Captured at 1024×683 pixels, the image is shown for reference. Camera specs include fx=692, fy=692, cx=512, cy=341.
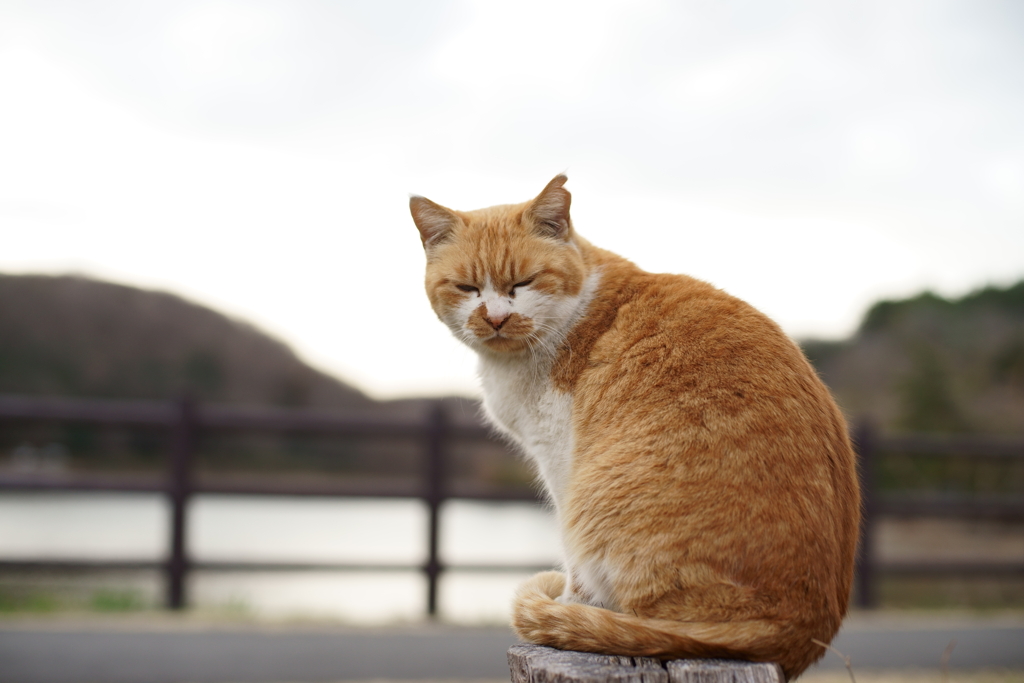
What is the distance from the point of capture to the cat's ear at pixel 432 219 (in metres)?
1.84

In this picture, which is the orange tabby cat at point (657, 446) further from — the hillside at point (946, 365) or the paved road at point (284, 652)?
the hillside at point (946, 365)

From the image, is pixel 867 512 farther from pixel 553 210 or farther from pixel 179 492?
pixel 179 492

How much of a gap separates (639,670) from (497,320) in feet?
2.67

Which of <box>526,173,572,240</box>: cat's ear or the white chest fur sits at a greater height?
<box>526,173,572,240</box>: cat's ear

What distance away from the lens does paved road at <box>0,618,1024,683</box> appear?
3779 mm

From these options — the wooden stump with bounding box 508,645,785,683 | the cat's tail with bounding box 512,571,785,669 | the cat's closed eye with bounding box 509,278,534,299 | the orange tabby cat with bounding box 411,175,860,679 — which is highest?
the cat's closed eye with bounding box 509,278,534,299

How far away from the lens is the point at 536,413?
5.73 feet

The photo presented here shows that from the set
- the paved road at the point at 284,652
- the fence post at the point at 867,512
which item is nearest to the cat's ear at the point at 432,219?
the paved road at the point at 284,652

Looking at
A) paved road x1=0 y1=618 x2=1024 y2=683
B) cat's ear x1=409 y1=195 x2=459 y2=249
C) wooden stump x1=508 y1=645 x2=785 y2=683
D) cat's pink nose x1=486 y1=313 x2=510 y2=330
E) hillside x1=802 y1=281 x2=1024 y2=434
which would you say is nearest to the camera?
wooden stump x1=508 y1=645 x2=785 y2=683

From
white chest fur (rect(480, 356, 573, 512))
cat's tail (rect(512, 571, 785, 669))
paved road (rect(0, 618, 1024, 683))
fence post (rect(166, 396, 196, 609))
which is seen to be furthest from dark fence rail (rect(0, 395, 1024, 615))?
cat's tail (rect(512, 571, 785, 669))

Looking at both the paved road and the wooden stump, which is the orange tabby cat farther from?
the paved road

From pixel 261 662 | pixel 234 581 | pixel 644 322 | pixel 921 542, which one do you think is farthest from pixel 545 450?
pixel 921 542

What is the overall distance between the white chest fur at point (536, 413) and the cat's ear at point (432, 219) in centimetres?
36

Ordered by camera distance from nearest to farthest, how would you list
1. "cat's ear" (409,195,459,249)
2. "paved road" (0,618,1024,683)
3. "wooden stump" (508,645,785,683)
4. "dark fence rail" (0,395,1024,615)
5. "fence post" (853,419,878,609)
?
"wooden stump" (508,645,785,683) → "cat's ear" (409,195,459,249) → "paved road" (0,618,1024,683) → "dark fence rail" (0,395,1024,615) → "fence post" (853,419,878,609)
